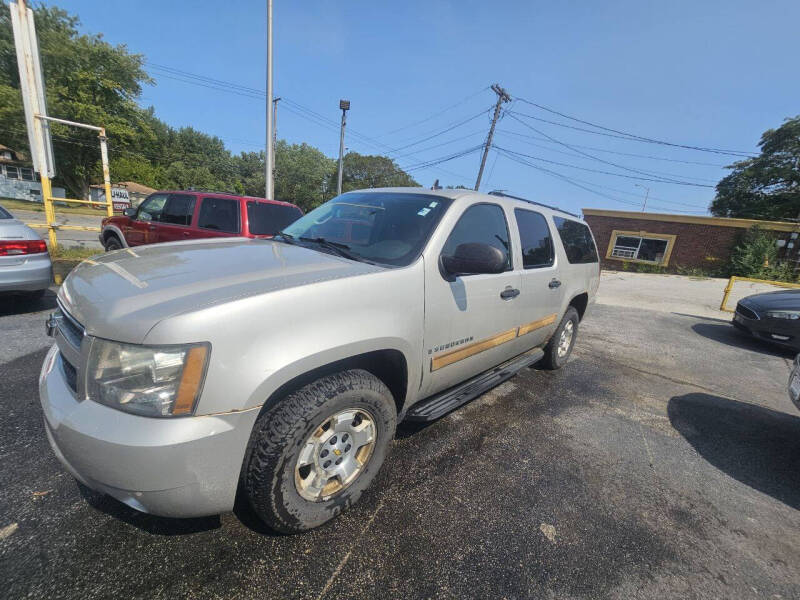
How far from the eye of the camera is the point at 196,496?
1.38 meters

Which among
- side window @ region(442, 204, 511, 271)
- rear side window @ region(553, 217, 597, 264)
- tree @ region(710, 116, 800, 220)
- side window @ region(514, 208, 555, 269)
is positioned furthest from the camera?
tree @ region(710, 116, 800, 220)

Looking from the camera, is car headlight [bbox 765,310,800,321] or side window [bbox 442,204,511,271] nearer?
side window [bbox 442,204,511,271]

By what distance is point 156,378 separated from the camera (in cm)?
130

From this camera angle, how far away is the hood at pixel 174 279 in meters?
1.37

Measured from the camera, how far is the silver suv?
1306mm

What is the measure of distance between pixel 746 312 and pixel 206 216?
9.80 meters

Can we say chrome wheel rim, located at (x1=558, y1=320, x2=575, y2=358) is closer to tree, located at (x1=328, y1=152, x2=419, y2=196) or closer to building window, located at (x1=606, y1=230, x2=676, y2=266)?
building window, located at (x1=606, y1=230, x2=676, y2=266)

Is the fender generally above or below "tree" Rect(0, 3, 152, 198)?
below

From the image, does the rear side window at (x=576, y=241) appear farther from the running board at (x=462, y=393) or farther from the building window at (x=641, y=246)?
the building window at (x=641, y=246)

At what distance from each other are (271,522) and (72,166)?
45.2m

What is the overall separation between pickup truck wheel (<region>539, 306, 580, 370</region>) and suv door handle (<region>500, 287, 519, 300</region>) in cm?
143

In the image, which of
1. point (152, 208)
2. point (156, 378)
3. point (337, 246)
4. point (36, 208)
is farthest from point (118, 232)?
point (36, 208)

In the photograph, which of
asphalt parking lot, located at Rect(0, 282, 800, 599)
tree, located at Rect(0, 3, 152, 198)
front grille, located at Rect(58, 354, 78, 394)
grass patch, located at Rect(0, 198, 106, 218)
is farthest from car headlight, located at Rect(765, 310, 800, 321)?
tree, located at Rect(0, 3, 152, 198)

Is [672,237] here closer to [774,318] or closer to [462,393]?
[774,318]
